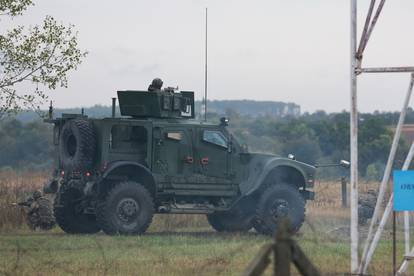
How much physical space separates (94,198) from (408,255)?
9402mm

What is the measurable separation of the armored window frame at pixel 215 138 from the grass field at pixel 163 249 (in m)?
1.75

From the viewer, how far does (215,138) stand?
23031 mm

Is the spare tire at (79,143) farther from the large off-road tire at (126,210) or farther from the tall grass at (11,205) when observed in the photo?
the tall grass at (11,205)

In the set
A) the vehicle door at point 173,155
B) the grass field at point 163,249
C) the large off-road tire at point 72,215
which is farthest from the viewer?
the large off-road tire at point 72,215

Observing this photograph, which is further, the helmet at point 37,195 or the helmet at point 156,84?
the helmet at point 37,195

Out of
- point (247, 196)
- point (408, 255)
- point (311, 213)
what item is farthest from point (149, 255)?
point (311, 213)

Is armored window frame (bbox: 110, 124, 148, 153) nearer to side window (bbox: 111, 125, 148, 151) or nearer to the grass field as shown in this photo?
side window (bbox: 111, 125, 148, 151)

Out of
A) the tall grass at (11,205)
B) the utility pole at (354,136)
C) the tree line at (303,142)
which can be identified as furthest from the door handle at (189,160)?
the tree line at (303,142)

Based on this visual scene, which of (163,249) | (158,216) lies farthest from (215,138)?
(163,249)

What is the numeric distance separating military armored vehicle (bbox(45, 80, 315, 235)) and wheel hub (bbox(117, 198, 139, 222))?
0.02m

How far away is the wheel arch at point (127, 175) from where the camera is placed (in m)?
22.0

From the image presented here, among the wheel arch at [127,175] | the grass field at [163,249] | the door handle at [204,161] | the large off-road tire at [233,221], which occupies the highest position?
the door handle at [204,161]

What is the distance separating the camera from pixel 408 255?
13.8 meters

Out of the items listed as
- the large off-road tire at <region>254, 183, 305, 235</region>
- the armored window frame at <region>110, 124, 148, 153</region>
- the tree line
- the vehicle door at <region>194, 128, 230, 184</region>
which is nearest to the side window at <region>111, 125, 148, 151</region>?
the armored window frame at <region>110, 124, 148, 153</region>
